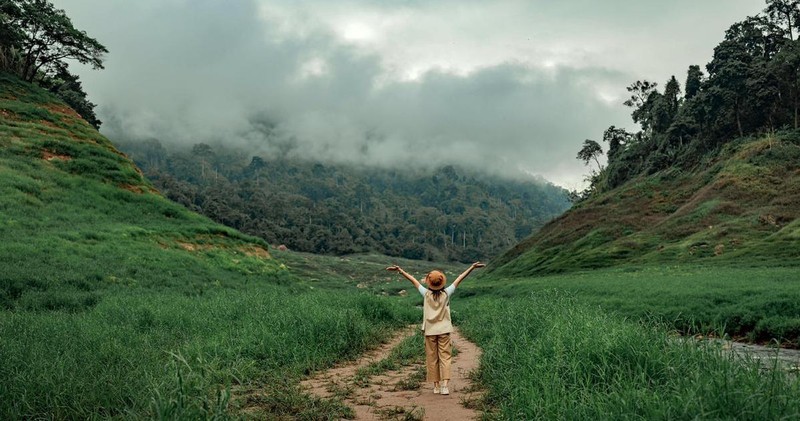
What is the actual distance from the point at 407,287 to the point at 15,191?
45.9m

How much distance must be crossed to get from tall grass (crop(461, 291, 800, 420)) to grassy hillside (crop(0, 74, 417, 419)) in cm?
286

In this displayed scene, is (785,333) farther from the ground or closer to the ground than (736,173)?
closer to the ground

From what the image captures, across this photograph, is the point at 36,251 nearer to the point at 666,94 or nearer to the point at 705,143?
the point at 705,143

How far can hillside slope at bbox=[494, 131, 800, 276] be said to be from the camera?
39.6m

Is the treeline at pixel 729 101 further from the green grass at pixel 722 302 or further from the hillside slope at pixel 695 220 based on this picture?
the green grass at pixel 722 302

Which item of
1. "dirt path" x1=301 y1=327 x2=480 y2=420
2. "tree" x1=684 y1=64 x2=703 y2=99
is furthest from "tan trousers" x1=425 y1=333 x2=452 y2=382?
"tree" x1=684 y1=64 x2=703 y2=99

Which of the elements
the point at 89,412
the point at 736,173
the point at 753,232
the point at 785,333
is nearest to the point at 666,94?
the point at 736,173

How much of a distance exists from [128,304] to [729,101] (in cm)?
7794

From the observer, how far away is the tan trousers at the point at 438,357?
8625 millimetres

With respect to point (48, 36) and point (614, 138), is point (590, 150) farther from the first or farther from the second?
point (48, 36)

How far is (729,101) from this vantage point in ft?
224

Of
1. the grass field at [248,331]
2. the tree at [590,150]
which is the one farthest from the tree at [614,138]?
the grass field at [248,331]

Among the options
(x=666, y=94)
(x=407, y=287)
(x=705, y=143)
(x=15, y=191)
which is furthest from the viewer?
(x=666, y=94)

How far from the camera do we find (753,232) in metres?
41.0
